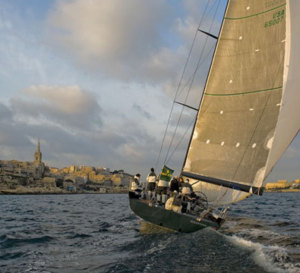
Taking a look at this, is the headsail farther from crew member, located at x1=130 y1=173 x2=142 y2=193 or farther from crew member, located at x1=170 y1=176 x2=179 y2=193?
crew member, located at x1=130 y1=173 x2=142 y2=193

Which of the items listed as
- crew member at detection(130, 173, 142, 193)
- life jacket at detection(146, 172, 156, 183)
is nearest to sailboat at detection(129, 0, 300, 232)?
crew member at detection(130, 173, 142, 193)

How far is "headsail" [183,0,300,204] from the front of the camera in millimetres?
11711

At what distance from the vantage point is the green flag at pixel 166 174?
593 inches

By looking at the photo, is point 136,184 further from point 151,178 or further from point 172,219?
point 172,219

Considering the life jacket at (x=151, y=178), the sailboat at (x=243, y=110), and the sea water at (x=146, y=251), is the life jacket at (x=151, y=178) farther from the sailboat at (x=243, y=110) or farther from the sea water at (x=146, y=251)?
the sea water at (x=146, y=251)

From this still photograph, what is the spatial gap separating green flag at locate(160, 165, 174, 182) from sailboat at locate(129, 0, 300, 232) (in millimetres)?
997

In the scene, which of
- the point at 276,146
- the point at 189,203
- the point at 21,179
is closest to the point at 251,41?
the point at 276,146

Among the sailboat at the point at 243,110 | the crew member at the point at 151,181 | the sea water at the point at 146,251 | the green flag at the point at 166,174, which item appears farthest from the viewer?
the crew member at the point at 151,181

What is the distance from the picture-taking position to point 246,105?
515 inches

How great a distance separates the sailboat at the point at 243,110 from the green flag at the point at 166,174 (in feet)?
3.27

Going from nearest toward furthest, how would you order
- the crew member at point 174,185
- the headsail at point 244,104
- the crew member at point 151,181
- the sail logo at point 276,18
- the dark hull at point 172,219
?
the headsail at point 244,104, the dark hull at point 172,219, the sail logo at point 276,18, the crew member at point 174,185, the crew member at point 151,181

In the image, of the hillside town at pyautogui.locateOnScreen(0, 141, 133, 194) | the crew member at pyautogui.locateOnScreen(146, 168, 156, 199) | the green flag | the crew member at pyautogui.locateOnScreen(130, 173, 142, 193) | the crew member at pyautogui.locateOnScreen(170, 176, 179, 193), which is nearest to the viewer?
the crew member at pyautogui.locateOnScreen(170, 176, 179, 193)

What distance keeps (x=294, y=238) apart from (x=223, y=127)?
5.00m

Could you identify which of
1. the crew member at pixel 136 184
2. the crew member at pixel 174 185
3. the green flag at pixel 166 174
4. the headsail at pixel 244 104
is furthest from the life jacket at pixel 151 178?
the headsail at pixel 244 104
